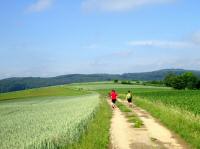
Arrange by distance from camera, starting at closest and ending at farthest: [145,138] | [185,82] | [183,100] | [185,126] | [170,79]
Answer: [145,138], [185,126], [183,100], [185,82], [170,79]

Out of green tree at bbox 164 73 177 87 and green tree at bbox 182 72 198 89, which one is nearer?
green tree at bbox 182 72 198 89

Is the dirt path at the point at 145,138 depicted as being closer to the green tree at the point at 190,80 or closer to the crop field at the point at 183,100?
the crop field at the point at 183,100

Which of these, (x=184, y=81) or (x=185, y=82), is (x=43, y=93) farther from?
(x=185, y=82)

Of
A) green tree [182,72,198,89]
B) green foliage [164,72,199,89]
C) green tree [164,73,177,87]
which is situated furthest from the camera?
green tree [164,73,177,87]

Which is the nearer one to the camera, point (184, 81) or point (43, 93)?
point (43, 93)

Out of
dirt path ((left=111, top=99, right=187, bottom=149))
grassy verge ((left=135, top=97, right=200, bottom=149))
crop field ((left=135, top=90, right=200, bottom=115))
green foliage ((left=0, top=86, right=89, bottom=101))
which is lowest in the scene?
green foliage ((left=0, top=86, right=89, bottom=101))

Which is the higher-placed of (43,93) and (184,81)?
(184,81)

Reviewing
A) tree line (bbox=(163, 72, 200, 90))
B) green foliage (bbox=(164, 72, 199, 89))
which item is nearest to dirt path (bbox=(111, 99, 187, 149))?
tree line (bbox=(163, 72, 200, 90))

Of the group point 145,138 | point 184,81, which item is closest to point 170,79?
point 184,81

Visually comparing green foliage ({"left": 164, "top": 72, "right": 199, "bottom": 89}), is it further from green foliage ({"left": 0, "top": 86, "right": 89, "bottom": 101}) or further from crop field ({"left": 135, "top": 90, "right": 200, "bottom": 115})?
crop field ({"left": 135, "top": 90, "right": 200, "bottom": 115})

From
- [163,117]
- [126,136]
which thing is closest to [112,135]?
[126,136]

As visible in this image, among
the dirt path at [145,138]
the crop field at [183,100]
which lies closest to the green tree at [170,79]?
the crop field at [183,100]

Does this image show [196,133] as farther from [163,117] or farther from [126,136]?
[163,117]

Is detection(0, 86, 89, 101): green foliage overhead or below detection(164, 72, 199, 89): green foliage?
below
